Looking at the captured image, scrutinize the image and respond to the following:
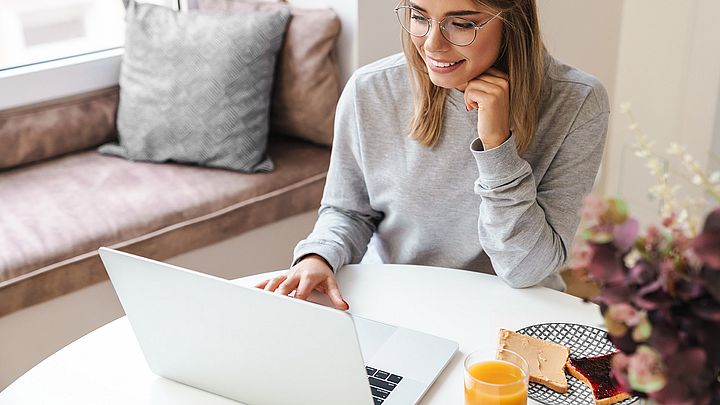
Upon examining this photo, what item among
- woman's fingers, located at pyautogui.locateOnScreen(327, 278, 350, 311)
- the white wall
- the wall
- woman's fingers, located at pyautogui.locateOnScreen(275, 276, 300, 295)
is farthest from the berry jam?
the white wall

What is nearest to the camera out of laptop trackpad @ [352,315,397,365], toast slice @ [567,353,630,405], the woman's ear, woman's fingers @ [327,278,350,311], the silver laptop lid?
the silver laptop lid

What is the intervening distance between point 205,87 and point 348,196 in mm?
904

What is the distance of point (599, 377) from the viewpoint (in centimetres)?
120

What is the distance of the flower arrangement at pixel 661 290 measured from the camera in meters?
0.71

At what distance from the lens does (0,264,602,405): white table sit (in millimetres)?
1215

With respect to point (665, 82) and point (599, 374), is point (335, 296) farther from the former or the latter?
point (665, 82)

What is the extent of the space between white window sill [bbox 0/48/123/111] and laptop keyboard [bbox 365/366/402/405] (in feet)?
5.46

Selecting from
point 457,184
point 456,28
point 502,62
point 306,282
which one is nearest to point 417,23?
point 456,28

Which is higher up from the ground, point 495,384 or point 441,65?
point 441,65

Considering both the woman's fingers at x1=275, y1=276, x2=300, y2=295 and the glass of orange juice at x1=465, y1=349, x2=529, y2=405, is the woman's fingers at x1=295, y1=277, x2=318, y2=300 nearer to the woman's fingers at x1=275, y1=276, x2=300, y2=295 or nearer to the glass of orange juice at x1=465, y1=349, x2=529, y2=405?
the woman's fingers at x1=275, y1=276, x2=300, y2=295

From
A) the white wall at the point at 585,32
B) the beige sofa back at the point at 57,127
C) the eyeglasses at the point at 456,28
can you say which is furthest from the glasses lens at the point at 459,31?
the beige sofa back at the point at 57,127

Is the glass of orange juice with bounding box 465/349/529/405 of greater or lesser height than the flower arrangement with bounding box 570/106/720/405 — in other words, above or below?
below

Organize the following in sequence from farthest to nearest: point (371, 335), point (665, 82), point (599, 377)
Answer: point (665, 82) < point (371, 335) < point (599, 377)

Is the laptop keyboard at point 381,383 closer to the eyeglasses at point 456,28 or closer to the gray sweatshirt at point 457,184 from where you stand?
the gray sweatshirt at point 457,184
